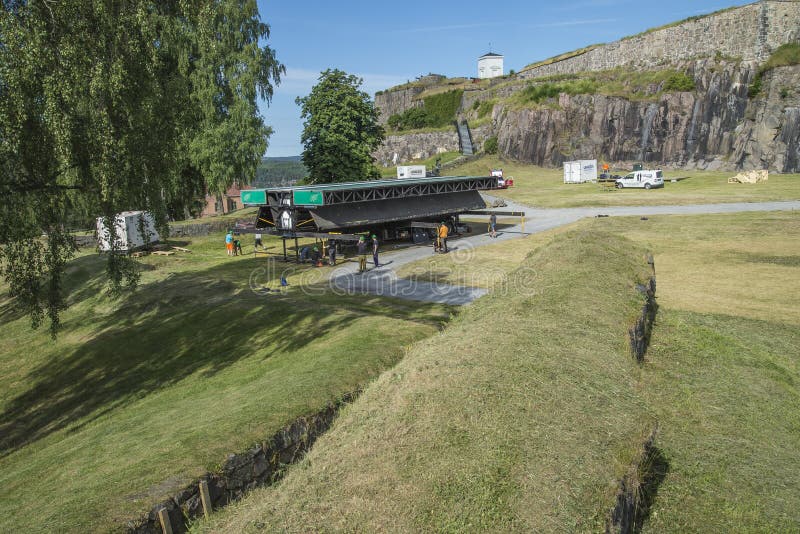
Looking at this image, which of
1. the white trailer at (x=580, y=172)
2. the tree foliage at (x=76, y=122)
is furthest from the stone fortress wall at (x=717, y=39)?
the tree foliage at (x=76, y=122)

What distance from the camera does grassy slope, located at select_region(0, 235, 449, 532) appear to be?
9.17 m

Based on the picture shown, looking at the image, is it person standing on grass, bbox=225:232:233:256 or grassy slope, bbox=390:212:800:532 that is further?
person standing on grass, bbox=225:232:233:256

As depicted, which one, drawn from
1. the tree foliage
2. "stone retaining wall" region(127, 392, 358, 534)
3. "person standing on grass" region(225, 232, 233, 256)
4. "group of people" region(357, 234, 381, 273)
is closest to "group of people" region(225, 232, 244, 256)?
"person standing on grass" region(225, 232, 233, 256)

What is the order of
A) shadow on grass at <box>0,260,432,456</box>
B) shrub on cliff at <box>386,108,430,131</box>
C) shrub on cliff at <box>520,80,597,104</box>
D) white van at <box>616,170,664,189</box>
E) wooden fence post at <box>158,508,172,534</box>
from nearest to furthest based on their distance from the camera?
wooden fence post at <box>158,508,172,534</box>
shadow on grass at <box>0,260,432,456</box>
white van at <box>616,170,664,189</box>
shrub on cliff at <box>520,80,597,104</box>
shrub on cliff at <box>386,108,430,131</box>

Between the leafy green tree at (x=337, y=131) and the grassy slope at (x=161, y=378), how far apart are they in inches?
712

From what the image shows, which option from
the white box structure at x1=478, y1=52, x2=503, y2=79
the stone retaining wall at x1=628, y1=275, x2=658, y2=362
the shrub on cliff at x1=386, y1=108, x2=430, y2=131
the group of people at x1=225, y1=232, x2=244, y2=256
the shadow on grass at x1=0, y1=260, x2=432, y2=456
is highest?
the white box structure at x1=478, y1=52, x2=503, y2=79

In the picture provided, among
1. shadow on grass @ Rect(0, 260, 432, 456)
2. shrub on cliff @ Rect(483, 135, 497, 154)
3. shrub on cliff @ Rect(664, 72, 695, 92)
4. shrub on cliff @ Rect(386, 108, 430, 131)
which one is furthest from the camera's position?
shrub on cliff @ Rect(386, 108, 430, 131)

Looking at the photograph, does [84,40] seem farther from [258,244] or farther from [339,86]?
[339,86]

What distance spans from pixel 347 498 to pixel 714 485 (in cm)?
613

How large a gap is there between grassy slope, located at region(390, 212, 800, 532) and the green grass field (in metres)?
0.04

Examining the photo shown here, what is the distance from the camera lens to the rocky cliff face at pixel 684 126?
51219 mm

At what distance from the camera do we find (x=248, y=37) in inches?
1566

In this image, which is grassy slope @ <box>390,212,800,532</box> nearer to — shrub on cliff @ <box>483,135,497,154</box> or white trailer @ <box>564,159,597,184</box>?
white trailer @ <box>564,159,597,184</box>

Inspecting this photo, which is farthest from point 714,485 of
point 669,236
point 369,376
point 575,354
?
point 669,236
